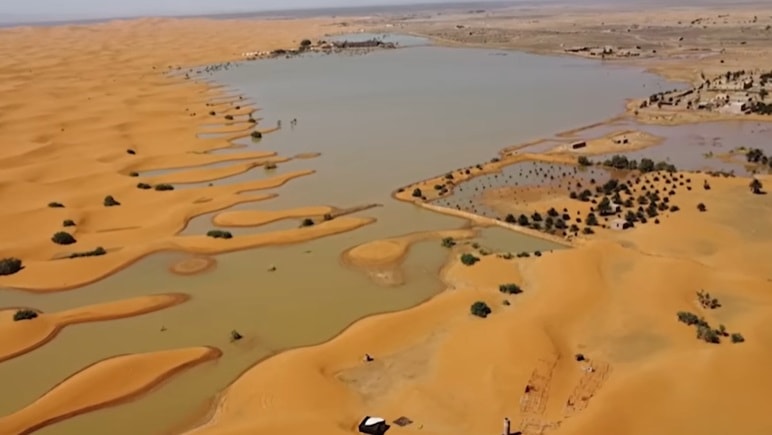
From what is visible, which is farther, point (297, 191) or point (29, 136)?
point (29, 136)

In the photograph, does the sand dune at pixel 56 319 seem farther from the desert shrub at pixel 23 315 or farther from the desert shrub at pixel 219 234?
the desert shrub at pixel 219 234

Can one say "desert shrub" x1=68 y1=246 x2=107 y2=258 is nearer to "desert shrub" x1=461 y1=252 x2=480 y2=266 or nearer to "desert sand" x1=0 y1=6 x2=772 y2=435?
"desert sand" x1=0 y1=6 x2=772 y2=435

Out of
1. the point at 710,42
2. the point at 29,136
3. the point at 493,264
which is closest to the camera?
the point at 493,264

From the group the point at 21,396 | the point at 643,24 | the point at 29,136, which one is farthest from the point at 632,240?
the point at 643,24

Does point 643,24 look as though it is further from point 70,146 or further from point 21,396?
point 21,396

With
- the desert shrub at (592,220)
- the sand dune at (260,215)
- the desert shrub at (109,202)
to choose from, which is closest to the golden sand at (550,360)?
the desert shrub at (592,220)

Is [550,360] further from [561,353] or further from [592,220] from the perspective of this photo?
[592,220]
